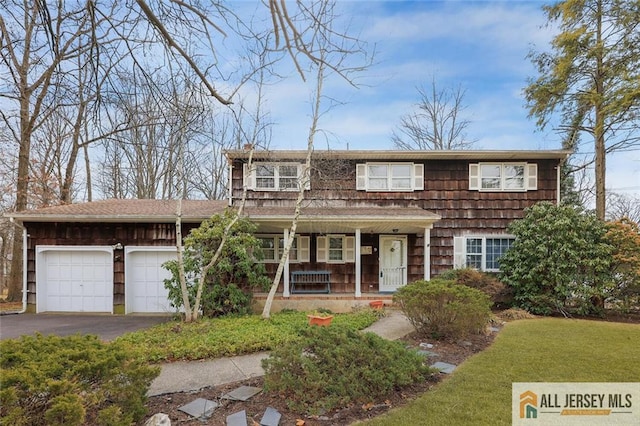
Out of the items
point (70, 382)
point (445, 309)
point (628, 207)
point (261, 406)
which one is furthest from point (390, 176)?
point (628, 207)

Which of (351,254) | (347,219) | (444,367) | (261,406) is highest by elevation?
(347,219)

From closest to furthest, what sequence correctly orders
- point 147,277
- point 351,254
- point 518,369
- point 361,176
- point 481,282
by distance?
point 518,369
point 481,282
point 147,277
point 351,254
point 361,176

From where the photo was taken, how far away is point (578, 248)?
9352 mm

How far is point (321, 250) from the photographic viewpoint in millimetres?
11758

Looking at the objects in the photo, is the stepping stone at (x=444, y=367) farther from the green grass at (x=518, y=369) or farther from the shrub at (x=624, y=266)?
the shrub at (x=624, y=266)

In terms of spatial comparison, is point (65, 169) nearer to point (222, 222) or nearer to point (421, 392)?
point (222, 222)

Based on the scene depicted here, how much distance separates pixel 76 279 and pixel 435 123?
20.1m

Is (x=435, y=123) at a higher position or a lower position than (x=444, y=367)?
higher

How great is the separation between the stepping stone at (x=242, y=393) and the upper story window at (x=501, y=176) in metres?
10.4

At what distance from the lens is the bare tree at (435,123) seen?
66.6ft

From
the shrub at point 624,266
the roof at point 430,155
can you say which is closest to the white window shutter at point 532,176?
the roof at point 430,155

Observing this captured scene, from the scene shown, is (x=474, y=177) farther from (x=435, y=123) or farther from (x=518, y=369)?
(x=435, y=123)

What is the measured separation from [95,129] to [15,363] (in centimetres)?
230

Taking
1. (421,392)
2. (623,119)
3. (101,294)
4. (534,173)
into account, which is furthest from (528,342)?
(101,294)
